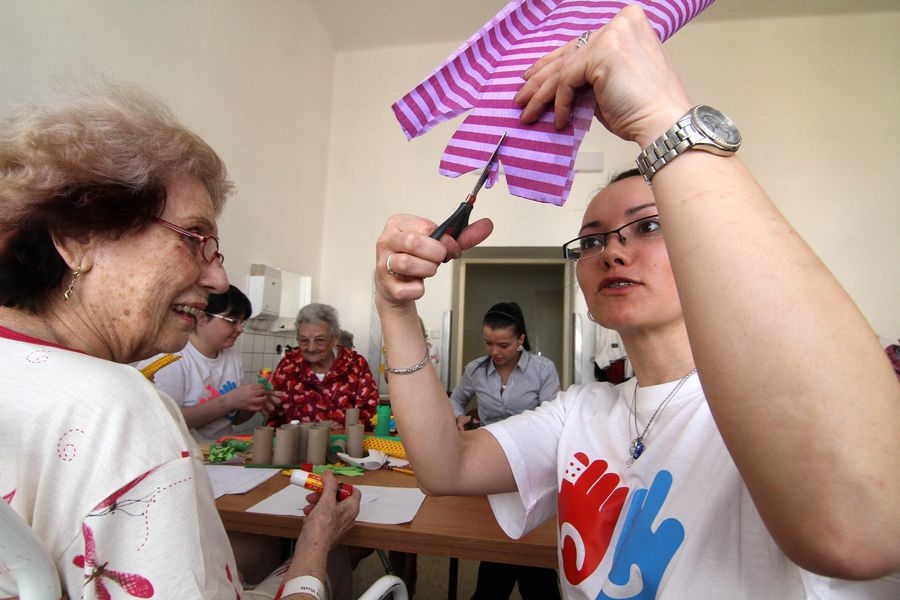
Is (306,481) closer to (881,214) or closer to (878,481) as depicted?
(878,481)

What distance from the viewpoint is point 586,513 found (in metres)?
0.83

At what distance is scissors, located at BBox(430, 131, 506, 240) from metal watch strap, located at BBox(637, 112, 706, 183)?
0.89 ft

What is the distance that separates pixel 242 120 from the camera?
11.0 feet

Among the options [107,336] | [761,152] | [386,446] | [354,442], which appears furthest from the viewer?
[761,152]

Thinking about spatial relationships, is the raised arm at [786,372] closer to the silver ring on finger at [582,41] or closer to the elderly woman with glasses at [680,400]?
the elderly woman with glasses at [680,400]

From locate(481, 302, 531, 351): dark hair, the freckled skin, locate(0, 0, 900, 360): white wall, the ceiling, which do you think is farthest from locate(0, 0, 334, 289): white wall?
locate(481, 302, 531, 351): dark hair

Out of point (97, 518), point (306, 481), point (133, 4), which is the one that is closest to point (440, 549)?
point (306, 481)

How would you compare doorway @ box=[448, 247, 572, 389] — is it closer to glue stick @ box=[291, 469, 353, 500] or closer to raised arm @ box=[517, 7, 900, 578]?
glue stick @ box=[291, 469, 353, 500]

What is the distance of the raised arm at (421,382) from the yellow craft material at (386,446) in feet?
3.20

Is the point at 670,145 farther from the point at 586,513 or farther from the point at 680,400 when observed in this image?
the point at 586,513

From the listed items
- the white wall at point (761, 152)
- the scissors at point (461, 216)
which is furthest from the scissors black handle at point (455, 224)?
the white wall at point (761, 152)

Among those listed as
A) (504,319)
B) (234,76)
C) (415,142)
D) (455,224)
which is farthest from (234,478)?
(415,142)

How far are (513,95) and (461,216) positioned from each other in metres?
0.19

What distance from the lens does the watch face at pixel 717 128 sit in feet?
1.38
